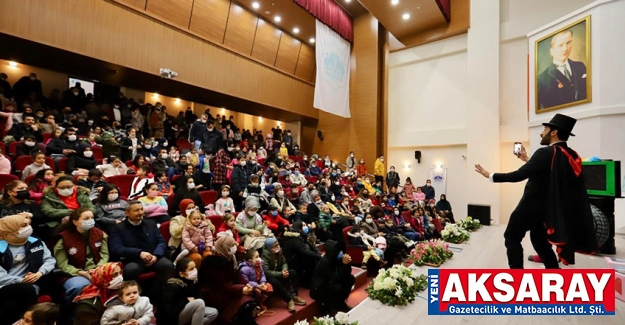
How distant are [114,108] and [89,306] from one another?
614 centimetres

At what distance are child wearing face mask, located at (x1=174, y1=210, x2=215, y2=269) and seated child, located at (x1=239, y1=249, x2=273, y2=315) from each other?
14.9 inches

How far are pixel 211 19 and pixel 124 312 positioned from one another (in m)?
8.09

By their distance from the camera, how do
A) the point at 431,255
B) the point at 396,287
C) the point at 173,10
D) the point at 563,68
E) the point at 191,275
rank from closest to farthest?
the point at 191,275 < the point at 396,287 < the point at 431,255 < the point at 563,68 < the point at 173,10

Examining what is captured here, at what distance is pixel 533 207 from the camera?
2148mm

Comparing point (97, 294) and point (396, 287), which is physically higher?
point (97, 294)

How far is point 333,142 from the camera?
1166cm

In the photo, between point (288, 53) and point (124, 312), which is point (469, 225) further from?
point (288, 53)

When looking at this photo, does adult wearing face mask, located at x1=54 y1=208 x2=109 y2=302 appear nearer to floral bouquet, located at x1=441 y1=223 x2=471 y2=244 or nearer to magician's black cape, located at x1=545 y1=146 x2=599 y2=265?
magician's black cape, located at x1=545 y1=146 x2=599 y2=265

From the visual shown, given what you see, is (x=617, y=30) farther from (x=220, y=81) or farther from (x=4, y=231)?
(x=4, y=231)

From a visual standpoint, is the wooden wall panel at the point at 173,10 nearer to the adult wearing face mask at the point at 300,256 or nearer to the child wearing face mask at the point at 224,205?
the child wearing face mask at the point at 224,205

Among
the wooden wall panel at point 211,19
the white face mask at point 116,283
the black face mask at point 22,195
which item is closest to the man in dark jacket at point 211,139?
the wooden wall panel at point 211,19

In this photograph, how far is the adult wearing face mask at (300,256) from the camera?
12.0ft

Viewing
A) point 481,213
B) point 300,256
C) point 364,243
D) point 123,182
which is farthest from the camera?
point 481,213

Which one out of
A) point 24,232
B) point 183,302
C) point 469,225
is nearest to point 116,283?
point 183,302
